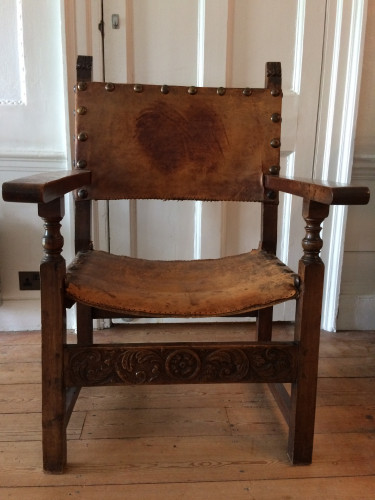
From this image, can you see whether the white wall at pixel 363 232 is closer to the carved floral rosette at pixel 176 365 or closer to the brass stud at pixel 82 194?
the carved floral rosette at pixel 176 365

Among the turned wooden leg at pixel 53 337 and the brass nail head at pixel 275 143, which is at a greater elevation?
the brass nail head at pixel 275 143

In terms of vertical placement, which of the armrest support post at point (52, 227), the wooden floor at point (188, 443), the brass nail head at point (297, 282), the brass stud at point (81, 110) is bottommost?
the wooden floor at point (188, 443)

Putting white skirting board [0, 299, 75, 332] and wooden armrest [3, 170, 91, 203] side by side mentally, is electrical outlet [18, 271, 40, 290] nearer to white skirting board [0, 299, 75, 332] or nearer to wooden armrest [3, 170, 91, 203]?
white skirting board [0, 299, 75, 332]

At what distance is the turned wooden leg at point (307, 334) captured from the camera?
94 cm

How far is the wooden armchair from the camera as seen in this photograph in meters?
0.92

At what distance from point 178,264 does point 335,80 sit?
976 mm

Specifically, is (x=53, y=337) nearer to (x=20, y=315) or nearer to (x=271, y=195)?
(x=271, y=195)

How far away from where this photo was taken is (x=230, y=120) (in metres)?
1.29

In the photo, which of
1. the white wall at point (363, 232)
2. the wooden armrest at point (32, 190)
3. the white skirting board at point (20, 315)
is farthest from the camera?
the white skirting board at point (20, 315)

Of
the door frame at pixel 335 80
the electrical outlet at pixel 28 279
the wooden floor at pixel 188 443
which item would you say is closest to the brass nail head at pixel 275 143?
the door frame at pixel 335 80

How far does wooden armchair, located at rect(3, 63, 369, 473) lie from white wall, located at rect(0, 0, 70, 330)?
17.4 inches

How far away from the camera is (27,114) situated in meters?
1.61

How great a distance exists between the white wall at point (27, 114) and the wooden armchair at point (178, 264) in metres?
0.44

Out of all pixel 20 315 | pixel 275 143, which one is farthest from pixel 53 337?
pixel 20 315
